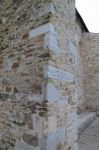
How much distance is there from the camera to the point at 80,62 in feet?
28.3

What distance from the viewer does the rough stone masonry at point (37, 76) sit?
2312 mm

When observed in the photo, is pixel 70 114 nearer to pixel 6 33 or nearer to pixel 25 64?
pixel 25 64

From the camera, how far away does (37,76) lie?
7.87 ft

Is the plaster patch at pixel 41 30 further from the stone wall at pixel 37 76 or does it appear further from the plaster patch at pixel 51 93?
the plaster patch at pixel 51 93

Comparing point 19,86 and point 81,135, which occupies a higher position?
point 19,86

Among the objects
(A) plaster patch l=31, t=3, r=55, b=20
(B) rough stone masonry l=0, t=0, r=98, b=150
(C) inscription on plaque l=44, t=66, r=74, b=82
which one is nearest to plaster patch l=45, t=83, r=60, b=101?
(B) rough stone masonry l=0, t=0, r=98, b=150

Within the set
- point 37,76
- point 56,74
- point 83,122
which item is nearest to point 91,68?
point 83,122

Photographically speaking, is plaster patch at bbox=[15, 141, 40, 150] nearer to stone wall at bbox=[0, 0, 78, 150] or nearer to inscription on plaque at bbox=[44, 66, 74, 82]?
stone wall at bbox=[0, 0, 78, 150]

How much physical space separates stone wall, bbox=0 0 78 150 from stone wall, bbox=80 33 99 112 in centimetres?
577

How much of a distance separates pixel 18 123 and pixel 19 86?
0.56 meters

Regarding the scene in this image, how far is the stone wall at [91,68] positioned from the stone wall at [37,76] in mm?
5770

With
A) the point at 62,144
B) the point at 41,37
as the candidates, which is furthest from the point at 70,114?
the point at 41,37

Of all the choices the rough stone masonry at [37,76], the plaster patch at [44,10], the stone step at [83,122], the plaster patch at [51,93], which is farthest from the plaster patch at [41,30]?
the stone step at [83,122]

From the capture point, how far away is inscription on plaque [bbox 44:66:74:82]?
90.3 inches
